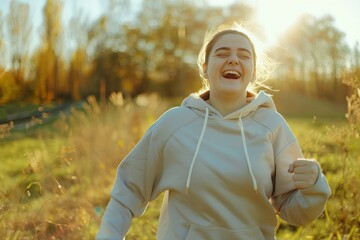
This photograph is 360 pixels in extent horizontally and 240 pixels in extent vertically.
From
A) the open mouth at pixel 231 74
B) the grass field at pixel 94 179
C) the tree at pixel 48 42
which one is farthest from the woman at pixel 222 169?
the tree at pixel 48 42

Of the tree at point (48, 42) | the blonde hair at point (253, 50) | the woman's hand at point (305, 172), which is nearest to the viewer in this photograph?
the woman's hand at point (305, 172)

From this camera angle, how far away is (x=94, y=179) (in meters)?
5.48

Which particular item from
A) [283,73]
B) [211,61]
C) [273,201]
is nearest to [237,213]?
[273,201]

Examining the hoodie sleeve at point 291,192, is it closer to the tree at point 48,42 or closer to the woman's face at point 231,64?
the woman's face at point 231,64

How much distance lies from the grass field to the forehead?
2.92 feet

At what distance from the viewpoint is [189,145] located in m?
2.01

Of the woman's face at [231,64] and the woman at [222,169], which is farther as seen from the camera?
the woman's face at [231,64]

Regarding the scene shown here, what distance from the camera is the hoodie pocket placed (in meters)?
1.91

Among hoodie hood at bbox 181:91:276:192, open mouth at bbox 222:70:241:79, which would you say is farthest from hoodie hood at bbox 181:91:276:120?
open mouth at bbox 222:70:241:79

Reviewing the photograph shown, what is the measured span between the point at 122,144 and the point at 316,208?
4.49 meters

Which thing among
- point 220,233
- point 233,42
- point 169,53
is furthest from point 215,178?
point 169,53

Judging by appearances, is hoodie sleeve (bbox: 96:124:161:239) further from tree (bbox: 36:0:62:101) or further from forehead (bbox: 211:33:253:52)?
tree (bbox: 36:0:62:101)

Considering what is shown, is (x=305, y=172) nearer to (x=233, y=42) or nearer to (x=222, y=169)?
(x=222, y=169)

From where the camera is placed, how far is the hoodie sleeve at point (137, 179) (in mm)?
2008
